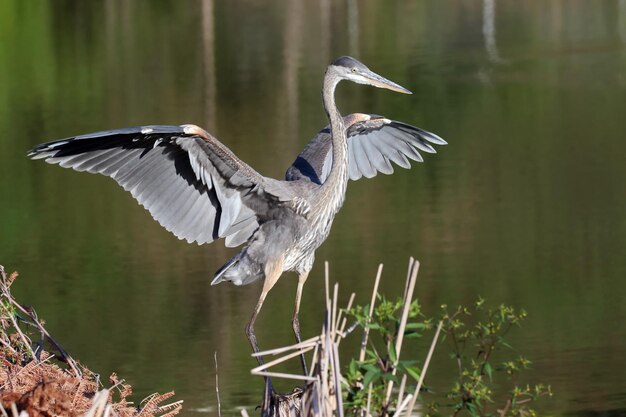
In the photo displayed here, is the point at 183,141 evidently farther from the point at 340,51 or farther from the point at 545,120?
the point at 340,51

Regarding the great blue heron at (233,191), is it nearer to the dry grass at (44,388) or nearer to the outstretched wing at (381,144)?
the outstretched wing at (381,144)

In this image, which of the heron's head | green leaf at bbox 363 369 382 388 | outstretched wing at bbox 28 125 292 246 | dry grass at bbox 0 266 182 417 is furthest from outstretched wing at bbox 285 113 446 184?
green leaf at bbox 363 369 382 388

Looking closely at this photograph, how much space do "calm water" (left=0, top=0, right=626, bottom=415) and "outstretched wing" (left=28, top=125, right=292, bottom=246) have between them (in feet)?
4.73

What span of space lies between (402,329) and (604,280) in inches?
207

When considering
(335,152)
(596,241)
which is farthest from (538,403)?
(596,241)

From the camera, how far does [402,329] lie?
4625 millimetres

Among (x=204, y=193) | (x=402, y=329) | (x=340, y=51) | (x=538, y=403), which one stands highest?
(x=340, y=51)

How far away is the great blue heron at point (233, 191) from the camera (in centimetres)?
620

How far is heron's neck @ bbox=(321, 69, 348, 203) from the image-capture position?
659 centimetres

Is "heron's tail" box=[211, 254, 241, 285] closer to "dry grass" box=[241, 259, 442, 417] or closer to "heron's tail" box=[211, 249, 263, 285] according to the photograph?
"heron's tail" box=[211, 249, 263, 285]

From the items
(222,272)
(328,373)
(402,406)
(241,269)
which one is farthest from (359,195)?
(402,406)

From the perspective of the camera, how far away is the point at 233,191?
6477 millimetres

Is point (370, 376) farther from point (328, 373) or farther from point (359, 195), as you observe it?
point (359, 195)

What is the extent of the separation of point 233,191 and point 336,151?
1.98 feet
